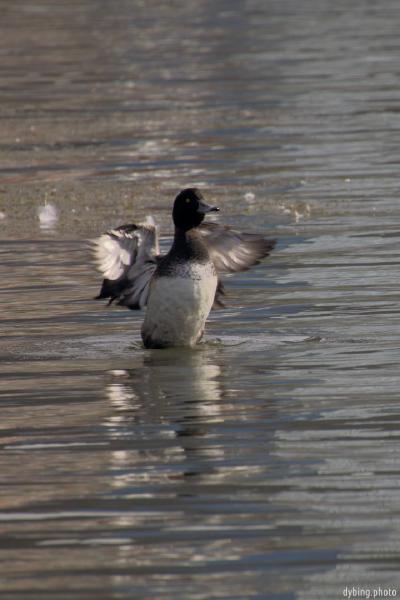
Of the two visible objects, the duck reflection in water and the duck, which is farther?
the duck

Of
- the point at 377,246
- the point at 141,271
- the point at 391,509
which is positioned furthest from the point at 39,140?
the point at 391,509

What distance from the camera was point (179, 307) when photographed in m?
10.3

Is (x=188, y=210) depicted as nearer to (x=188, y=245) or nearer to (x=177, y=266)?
(x=188, y=245)

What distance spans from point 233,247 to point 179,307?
1156mm

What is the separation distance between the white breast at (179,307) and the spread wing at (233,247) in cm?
75

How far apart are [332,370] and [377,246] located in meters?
4.12

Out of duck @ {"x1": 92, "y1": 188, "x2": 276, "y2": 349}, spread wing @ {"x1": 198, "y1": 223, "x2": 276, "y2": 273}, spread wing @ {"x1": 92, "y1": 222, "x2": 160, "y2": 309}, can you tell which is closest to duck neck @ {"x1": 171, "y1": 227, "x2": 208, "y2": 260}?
duck @ {"x1": 92, "y1": 188, "x2": 276, "y2": 349}

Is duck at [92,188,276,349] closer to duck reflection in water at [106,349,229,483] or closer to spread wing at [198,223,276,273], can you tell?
spread wing at [198,223,276,273]

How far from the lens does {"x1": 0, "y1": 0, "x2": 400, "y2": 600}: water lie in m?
6.17

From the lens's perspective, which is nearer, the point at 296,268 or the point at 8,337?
the point at 8,337

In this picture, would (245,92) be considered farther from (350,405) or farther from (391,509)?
(391,509)

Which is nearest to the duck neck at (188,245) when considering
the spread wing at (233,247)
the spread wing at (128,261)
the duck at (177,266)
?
the duck at (177,266)

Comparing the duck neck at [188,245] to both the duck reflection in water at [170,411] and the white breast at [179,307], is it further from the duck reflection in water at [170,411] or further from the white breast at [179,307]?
the duck reflection in water at [170,411]

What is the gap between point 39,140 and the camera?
21328 mm
